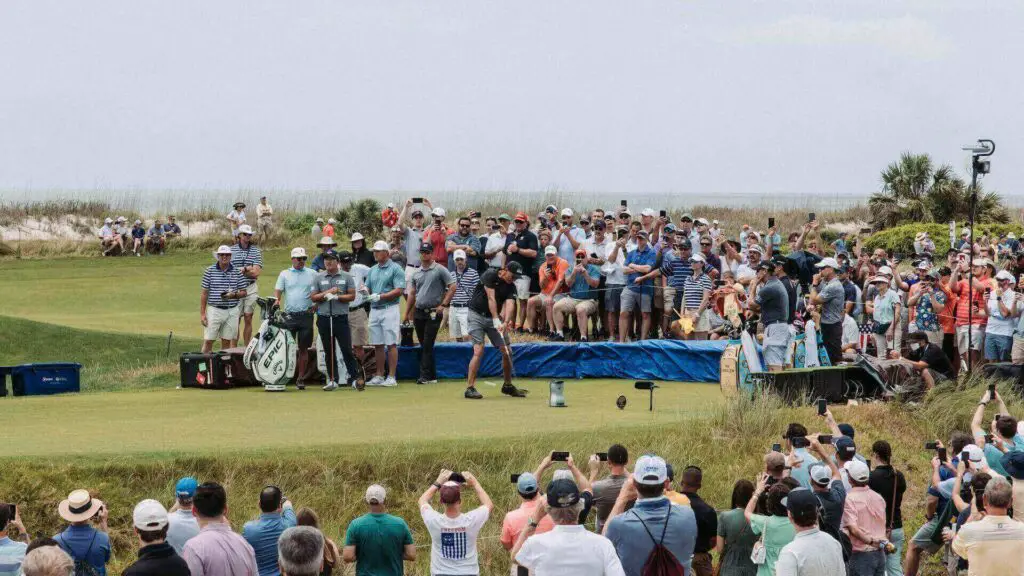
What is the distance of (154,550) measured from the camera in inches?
281

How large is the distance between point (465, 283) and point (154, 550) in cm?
1310

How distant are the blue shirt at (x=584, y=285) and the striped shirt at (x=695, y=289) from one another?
1.84m

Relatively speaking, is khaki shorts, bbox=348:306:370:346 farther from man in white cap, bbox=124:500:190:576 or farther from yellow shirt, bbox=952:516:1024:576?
man in white cap, bbox=124:500:190:576

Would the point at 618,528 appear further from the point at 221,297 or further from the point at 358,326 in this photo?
the point at 221,297

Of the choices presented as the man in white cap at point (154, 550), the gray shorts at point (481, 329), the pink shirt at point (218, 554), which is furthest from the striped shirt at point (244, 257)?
the man in white cap at point (154, 550)

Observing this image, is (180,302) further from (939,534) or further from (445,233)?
(939,534)

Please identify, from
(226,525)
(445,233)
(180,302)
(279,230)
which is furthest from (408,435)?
(279,230)

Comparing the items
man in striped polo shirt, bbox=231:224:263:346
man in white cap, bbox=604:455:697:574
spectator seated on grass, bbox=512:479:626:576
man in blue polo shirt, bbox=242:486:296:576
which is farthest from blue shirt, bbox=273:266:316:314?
spectator seated on grass, bbox=512:479:626:576

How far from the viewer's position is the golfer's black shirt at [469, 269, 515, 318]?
17.2 meters

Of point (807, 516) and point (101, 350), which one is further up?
point (807, 516)

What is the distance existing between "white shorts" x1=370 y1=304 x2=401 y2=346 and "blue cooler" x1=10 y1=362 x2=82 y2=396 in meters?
4.30

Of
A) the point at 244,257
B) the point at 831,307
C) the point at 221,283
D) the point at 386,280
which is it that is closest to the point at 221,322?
the point at 221,283

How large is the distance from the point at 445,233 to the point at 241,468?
925 centimetres

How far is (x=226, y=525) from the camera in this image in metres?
7.98
